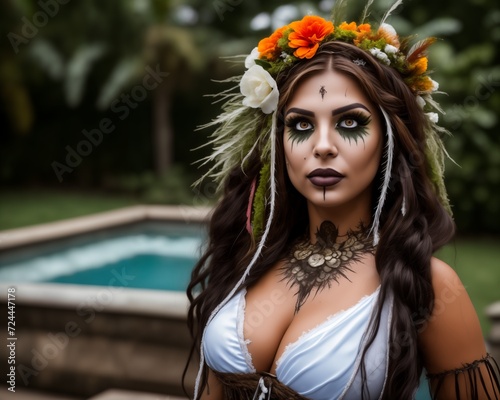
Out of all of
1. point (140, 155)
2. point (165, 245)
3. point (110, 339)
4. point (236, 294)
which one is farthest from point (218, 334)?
point (140, 155)

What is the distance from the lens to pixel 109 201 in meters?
16.0

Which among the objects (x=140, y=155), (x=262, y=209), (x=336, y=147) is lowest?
(x=262, y=209)

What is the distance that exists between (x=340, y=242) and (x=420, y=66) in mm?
591

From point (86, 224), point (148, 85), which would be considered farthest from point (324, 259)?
point (148, 85)

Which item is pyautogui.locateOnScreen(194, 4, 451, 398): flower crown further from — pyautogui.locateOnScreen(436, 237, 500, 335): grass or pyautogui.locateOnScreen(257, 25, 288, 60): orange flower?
pyautogui.locateOnScreen(436, 237, 500, 335): grass

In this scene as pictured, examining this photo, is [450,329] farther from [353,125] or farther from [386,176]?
[353,125]

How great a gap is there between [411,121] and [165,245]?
8338 mm

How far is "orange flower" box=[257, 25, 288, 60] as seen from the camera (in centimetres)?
205

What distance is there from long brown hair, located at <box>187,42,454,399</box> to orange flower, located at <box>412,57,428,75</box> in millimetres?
75

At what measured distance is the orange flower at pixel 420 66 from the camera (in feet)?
6.40

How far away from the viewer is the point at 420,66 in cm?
196

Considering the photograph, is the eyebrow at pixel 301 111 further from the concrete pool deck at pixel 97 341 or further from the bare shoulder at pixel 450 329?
the concrete pool deck at pixel 97 341

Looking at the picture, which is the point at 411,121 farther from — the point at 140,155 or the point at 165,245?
the point at 140,155

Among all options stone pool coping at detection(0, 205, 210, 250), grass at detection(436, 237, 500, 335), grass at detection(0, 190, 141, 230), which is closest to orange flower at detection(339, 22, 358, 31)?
grass at detection(436, 237, 500, 335)
